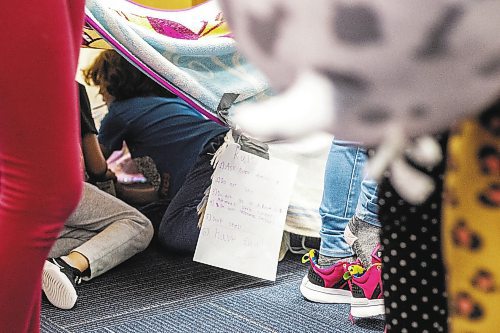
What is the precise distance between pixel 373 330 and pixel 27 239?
0.76m

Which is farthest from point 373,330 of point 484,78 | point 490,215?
point 484,78

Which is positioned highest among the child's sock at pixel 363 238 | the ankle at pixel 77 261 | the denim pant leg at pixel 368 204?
the denim pant leg at pixel 368 204

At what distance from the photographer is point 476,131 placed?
1.35 ft

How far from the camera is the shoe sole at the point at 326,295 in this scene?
1431 millimetres

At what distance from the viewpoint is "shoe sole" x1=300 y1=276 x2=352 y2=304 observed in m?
1.43

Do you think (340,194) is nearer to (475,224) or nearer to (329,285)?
(329,285)

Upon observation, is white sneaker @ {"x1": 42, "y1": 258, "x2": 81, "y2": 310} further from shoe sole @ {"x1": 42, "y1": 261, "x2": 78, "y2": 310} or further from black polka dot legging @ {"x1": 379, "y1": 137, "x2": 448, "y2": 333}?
black polka dot legging @ {"x1": 379, "y1": 137, "x2": 448, "y2": 333}

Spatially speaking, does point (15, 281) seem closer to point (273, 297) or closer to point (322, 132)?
point (322, 132)

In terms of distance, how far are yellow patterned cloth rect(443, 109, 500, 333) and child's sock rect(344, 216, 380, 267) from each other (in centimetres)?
92

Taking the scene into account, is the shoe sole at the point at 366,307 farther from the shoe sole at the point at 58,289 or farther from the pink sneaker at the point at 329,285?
the shoe sole at the point at 58,289

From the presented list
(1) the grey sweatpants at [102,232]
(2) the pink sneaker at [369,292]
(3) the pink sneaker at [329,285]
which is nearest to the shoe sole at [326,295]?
(3) the pink sneaker at [329,285]

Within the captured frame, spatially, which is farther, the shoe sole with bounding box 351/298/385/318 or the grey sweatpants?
the grey sweatpants

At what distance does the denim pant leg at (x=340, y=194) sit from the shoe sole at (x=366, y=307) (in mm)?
158

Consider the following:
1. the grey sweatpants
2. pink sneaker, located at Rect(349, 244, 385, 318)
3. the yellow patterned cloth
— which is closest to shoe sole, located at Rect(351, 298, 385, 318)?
pink sneaker, located at Rect(349, 244, 385, 318)
